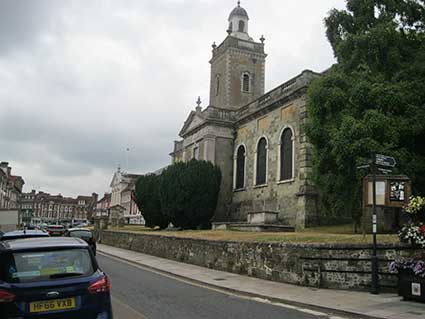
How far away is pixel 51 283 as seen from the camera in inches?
239

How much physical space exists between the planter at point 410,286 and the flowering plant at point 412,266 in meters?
0.08

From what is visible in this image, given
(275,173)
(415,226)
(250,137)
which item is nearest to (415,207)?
(415,226)

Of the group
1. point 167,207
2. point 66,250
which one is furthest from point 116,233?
point 66,250

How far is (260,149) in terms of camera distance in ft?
124

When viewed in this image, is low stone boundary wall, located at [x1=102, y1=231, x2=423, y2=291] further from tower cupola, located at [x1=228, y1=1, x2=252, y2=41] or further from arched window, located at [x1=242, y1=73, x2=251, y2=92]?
tower cupola, located at [x1=228, y1=1, x2=252, y2=41]

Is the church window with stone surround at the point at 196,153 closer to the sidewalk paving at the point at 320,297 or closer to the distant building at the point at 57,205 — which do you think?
the sidewalk paving at the point at 320,297

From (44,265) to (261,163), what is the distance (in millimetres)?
31648

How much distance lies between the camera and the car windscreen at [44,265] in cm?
609

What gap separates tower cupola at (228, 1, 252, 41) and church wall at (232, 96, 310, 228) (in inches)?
633

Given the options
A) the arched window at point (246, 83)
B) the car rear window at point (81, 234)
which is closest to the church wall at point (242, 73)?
the arched window at point (246, 83)

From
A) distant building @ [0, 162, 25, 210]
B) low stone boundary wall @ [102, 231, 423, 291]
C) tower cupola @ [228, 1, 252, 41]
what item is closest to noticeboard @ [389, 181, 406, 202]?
low stone boundary wall @ [102, 231, 423, 291]

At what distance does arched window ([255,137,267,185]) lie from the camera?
3672 centimetres

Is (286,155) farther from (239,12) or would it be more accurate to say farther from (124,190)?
(124,190)

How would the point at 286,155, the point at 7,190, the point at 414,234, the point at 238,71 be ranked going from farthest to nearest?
the point at 7,190 < the point at 238,71 < the point at 286,155 < the point at 414,234
